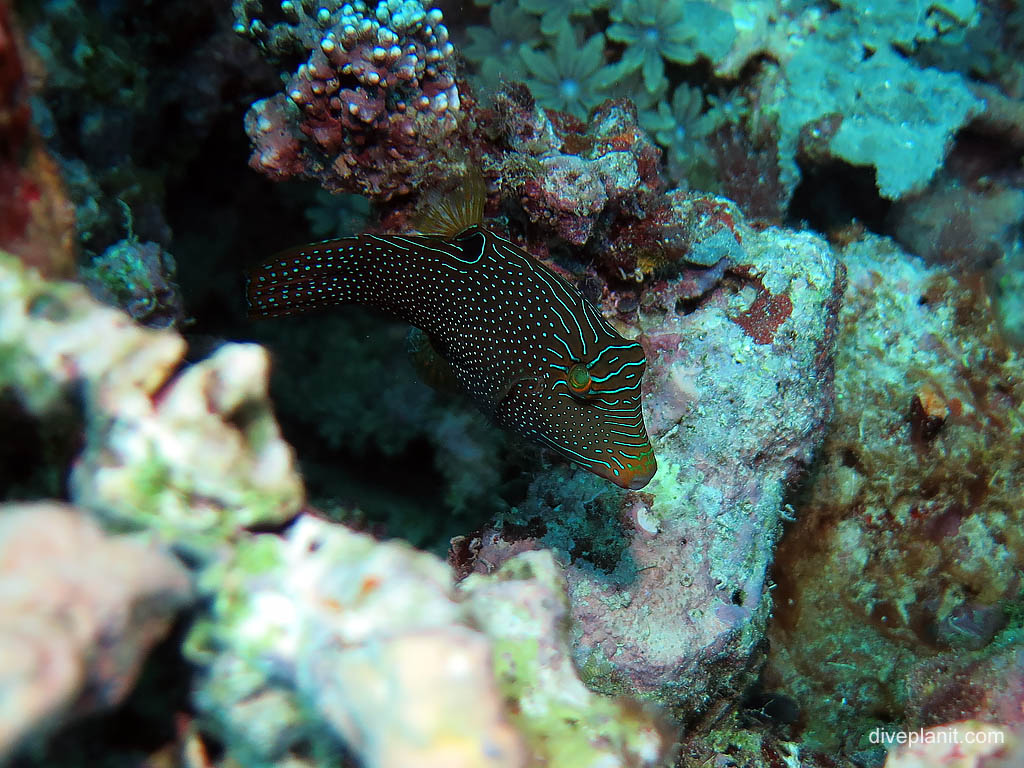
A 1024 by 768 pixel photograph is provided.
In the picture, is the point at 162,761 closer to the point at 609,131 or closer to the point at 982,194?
the point at 609,131

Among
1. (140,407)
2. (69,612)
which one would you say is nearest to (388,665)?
(69,612)

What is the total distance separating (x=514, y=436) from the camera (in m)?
4.59

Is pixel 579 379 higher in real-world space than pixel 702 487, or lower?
higher

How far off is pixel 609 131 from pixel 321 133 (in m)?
1.97

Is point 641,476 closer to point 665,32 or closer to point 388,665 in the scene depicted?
point 388,665

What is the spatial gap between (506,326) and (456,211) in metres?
0.77

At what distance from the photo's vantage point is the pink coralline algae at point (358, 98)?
150 inches

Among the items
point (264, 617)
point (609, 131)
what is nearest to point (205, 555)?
point (264, 617)

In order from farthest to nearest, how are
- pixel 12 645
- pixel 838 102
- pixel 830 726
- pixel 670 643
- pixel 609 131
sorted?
pixel 838 102
pixel 830 726
pixel 609 131
pixel 670 643
pixel 12 645

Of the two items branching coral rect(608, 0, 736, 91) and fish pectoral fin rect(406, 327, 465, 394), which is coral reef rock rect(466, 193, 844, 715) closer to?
fish pectoral fin rect(406, 327, 465, 394)

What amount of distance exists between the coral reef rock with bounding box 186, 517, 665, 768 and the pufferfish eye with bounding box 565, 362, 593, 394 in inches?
A: 53.4

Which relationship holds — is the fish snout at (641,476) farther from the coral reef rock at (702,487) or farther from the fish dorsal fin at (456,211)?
the fish dorsal fin at (456,211)

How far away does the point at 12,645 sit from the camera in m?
1.27

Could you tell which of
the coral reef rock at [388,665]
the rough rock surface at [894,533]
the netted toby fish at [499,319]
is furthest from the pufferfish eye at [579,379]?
the rough rock surface at [894,533]
